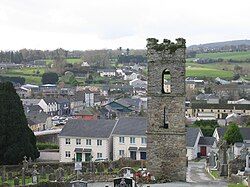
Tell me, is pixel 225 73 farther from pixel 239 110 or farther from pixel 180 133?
pixel 180 133

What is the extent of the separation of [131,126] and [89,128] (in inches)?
161

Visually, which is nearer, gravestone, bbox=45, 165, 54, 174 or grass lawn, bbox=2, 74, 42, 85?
gravestone, bbox=45, 165, 54, 174

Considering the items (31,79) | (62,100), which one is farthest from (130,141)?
(31,79)

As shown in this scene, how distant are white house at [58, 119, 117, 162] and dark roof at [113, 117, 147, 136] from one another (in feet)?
2.56

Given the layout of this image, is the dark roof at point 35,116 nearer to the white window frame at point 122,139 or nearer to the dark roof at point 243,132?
the white window frame at point 122,139

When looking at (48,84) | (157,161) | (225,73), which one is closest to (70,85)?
(48,84)

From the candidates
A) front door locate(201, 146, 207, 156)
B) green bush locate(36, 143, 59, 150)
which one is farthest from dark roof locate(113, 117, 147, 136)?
front door locate(201, 146, 207, 156)

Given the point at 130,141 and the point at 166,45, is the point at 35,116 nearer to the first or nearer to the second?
the point at 130,141

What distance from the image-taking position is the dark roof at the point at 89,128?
5306cm

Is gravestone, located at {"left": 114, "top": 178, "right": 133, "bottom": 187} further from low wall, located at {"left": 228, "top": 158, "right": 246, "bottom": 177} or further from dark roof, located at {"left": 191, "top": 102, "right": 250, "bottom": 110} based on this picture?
dark roof, located at {"left": 191, "top": 102, "right": 250, "bottom": 110}

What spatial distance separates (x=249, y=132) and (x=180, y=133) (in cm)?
3439

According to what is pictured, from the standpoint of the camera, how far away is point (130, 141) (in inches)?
2074

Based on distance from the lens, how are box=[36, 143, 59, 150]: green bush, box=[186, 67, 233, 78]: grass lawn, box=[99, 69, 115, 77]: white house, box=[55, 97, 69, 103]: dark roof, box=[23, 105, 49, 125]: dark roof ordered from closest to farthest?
1. box=[36, 143, 59, 150]: green bush
2. box=[23, 105, 49, 125]: dark roof
3. box=[55, 97, 69, 103]: dark roof
4. box=[186, 67, 233, 78]: grass lawn
5. box=[99, 69, 115, 77]: white house

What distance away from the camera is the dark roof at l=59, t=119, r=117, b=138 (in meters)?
53.1
